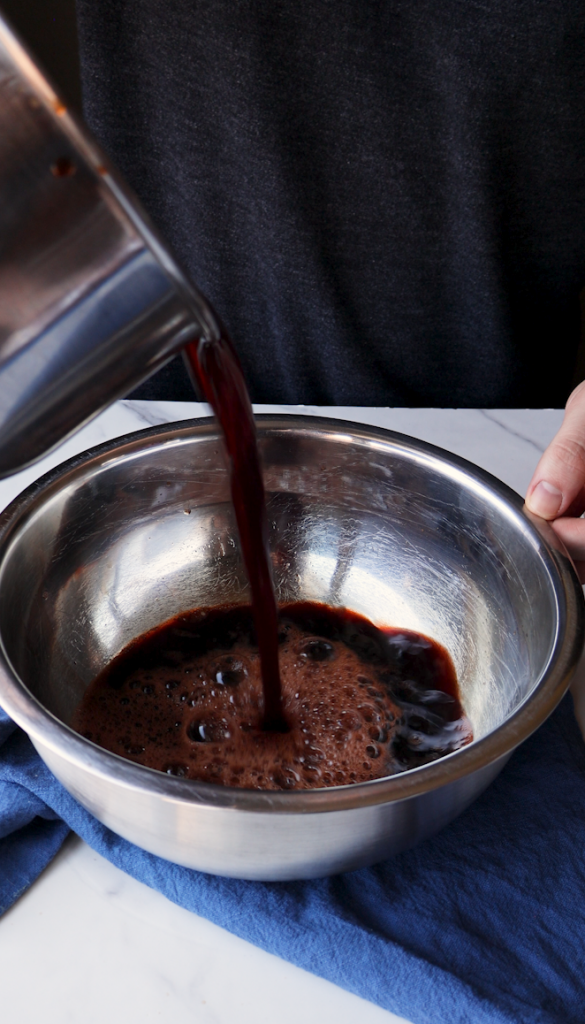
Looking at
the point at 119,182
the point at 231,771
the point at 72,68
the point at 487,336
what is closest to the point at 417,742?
the point at 231,771

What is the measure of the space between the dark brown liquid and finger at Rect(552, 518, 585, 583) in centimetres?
17

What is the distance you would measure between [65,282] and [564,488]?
45 cm

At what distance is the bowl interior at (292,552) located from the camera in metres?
0.72

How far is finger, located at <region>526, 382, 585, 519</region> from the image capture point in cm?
71

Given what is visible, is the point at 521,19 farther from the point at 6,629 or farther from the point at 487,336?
the point at 6,629

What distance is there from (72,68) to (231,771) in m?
1.81

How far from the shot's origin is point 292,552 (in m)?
0.93

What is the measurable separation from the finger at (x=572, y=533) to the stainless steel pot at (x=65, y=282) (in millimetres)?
368

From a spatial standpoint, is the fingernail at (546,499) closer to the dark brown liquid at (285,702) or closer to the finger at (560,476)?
the finger at (560,476)

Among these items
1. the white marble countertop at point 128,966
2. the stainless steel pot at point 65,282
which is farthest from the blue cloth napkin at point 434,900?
the stainless steel pot at point 65,282

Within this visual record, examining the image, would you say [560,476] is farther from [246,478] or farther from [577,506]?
[246,478]

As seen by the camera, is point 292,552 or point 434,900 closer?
point 434,900

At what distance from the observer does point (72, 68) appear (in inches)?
76.6

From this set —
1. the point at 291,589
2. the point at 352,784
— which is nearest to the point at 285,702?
the point at 291,589
